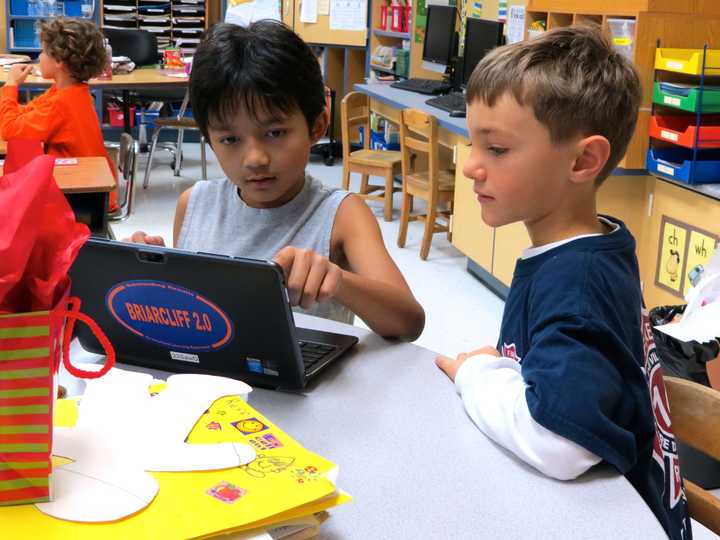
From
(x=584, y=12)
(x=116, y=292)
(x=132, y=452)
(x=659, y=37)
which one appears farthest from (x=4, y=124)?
(x=132, y=452)

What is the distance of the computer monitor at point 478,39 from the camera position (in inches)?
174

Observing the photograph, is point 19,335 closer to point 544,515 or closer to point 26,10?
point 544,515

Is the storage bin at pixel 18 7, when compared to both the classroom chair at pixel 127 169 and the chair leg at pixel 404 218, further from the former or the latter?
the chair leg at pixel 404 218

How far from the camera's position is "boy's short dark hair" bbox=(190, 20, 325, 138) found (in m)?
1.35

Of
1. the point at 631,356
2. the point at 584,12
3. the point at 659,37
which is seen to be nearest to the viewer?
the point at 631,356

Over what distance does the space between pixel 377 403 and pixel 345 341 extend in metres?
0.18

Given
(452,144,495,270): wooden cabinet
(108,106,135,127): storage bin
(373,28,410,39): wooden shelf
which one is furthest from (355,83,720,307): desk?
(108,106,135,127): storage bin

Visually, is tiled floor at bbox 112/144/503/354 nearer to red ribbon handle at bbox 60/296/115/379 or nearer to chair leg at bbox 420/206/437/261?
chair leg at bbox 420/206/437/261

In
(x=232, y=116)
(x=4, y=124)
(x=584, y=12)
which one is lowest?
(x=4, y=124)

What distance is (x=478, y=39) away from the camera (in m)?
4.60

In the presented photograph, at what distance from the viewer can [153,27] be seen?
7582mm

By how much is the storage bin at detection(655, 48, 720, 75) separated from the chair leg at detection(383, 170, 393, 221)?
226cm

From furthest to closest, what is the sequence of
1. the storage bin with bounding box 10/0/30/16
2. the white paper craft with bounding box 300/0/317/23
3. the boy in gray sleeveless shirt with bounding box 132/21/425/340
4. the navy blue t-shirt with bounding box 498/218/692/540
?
the storage bin with bounding box 10/0/30/16 < the white paper craft with bounding box 300/0/317/23 < the boy in gray sleeveless shirt with bounding box 132/21/425/340 < the navy blue t-shirt with bounding box 498/218/692/540

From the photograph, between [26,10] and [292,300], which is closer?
[292,300]
